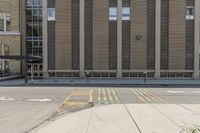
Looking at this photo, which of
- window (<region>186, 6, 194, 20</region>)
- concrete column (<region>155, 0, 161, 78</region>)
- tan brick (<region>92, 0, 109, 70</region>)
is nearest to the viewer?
concrete column (<region>155, 0, 161, 78</region>)

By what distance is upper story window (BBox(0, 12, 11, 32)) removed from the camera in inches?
2140

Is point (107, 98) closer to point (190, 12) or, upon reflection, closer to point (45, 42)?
point (45, 42)

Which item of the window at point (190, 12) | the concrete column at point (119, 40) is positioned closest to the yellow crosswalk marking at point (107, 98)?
the concrete column at point (119, 40)

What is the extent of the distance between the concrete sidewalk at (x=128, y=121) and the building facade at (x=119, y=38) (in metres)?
35.3

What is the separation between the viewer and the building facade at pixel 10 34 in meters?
53.6

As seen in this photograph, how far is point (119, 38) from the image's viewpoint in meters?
51.6

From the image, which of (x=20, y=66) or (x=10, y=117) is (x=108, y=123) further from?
(x=20, y=66)

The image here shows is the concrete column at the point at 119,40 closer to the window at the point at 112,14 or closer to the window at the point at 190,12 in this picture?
the window at the point at 112,14

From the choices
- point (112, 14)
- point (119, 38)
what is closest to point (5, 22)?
point (112, 14)

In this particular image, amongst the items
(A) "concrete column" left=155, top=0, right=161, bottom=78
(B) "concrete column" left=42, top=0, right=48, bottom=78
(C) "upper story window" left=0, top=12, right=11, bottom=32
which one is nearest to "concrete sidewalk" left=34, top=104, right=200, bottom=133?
(A) "concrete column" left=155, top=0, right=161, bottom=78

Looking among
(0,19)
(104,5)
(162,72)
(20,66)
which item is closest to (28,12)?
(0,19)

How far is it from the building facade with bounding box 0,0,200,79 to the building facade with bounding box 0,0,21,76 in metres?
4.49

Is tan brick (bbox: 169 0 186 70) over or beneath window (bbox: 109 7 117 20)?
beneath

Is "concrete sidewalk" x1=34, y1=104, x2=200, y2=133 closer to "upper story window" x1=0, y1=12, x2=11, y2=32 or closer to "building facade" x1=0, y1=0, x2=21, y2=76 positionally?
"building facade" x1=0, y1=0, x2=21, y2=76
